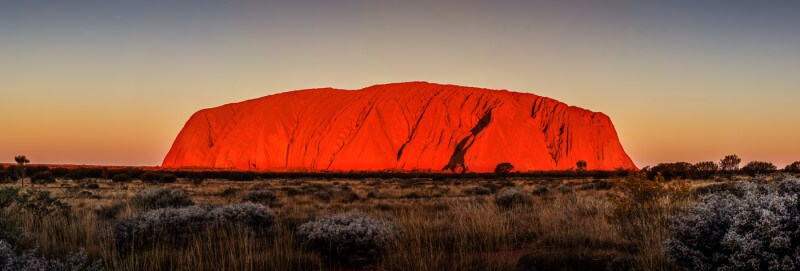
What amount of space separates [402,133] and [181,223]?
9366cm

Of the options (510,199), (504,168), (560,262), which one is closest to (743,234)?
(560,262)

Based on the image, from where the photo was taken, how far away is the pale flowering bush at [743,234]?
12.3ft

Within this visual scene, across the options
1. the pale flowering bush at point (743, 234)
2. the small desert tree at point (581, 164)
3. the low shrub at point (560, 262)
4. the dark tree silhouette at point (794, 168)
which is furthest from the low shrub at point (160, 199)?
the small desert tree at point (581, 164)

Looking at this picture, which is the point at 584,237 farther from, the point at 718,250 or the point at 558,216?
the point at 718,250

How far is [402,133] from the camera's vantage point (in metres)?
103

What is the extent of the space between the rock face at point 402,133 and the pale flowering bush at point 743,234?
8500cm

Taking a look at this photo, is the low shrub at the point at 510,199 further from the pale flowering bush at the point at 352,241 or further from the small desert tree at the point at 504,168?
the small desert tree at the point at 504,168

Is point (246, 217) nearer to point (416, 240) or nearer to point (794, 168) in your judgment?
point (416, 240)

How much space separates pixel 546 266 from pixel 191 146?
11960 cm

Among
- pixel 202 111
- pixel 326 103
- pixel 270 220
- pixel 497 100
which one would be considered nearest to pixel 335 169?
pixel 326 103

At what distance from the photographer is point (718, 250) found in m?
4.33

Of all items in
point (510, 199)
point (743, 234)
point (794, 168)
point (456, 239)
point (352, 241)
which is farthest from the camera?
point (794, 168)

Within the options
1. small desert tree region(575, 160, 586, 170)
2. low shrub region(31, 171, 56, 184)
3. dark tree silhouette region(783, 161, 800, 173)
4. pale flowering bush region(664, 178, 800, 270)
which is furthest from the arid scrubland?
small desert tree region(575, 160, 586, 170)

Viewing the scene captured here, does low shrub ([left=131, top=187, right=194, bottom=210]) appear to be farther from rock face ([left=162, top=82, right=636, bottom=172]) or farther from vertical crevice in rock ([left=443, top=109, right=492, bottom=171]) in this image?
rock face ([left=162, top=82, right=636, bottom=172])
